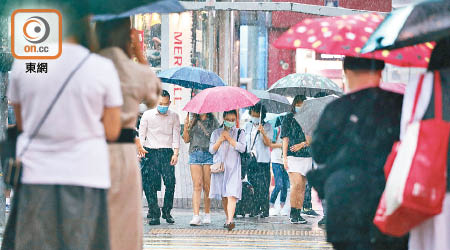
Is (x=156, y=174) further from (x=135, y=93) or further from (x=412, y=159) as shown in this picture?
(x=412, y=159)

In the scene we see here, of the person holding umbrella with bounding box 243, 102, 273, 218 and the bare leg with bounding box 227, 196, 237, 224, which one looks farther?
the person holding umbrella with bounding box 243, 102, 273, 218

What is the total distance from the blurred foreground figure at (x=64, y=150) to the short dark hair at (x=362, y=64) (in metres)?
1.38

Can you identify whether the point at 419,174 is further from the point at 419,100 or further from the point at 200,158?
the point at 200,158

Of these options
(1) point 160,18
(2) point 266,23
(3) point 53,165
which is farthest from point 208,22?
(2) point 266,23

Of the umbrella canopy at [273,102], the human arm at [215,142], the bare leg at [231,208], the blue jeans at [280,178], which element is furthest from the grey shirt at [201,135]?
the umbrella canopy at [273,102]

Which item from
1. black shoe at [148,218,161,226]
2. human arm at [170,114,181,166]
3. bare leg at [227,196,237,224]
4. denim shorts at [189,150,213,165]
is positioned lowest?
black shoe at [148,218,161,226]

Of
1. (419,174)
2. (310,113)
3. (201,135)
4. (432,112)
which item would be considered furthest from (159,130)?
(419,174)

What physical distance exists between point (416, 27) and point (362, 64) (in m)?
0.52

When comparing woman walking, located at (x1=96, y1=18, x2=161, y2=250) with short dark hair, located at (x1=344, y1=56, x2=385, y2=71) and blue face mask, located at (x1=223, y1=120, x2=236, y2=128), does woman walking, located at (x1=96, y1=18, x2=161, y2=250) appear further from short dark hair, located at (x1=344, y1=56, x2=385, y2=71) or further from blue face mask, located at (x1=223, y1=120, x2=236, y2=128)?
blue face mask, located at (x1=223, y1=120, x2=236, y2=128)

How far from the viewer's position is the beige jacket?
188 inches

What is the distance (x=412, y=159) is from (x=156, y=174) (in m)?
7.71

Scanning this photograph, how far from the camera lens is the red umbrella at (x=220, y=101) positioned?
35.2 ft

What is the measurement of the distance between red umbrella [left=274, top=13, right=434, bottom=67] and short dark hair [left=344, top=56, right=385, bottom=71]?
3 centimetres

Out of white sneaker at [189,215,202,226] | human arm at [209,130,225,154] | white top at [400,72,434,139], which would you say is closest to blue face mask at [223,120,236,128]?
human arm at [209,130,225,154]
